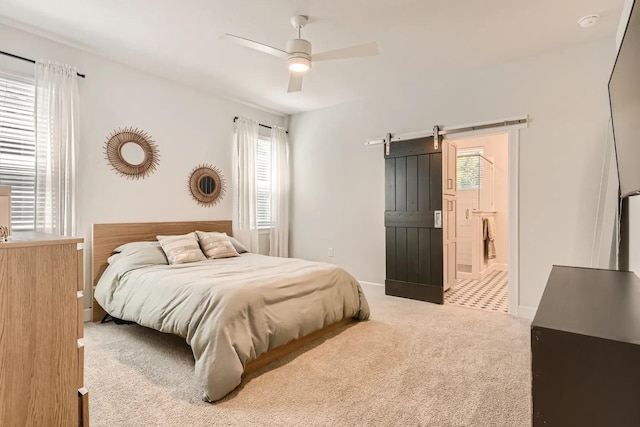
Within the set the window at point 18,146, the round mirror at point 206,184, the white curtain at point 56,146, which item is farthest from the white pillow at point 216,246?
the window at point 18,146

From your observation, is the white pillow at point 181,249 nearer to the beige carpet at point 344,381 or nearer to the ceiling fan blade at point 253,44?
the beige carpet at point 344,381

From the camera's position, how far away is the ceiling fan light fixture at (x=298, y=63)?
2.60 metres

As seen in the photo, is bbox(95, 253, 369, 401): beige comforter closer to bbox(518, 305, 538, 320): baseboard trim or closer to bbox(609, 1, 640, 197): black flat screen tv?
bbox(518, 305, 538, 320): baseboard trim

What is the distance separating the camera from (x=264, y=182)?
17.3 feet

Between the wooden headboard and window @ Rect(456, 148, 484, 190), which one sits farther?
window @ Rect(456, 148, 484, 190)

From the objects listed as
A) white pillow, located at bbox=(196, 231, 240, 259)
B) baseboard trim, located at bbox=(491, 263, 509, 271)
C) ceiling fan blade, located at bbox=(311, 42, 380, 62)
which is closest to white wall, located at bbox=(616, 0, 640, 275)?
ceiling fan blade, located at bbox=(311, 42, 380, 62)

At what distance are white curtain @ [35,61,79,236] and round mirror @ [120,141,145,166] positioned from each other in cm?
47

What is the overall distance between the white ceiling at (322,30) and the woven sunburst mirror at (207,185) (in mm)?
1142

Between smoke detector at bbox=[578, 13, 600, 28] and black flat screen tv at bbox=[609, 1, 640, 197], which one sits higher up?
smoke detector at bbox=[578, 13, 600, 28]

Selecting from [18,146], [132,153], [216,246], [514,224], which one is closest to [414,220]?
[514,224]

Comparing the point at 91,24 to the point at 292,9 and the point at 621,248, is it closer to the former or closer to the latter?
the point at 292,9

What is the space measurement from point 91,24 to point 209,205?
7.48ft

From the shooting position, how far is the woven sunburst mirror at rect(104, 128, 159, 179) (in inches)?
142

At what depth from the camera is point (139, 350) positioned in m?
2.72
